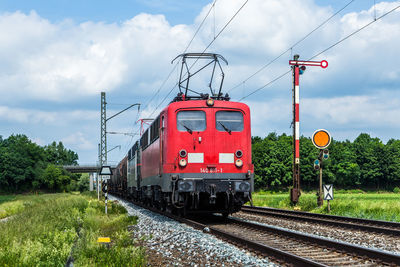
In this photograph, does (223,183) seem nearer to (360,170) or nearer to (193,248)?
(193,248)

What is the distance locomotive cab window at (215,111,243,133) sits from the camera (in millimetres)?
14359

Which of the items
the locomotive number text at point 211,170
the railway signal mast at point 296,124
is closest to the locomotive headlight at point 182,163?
the locomotive number text at point 211,170

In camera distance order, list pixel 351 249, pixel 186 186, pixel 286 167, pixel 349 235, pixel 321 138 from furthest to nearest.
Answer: pixel 286 167, pixel 321 138, pixel 186 186, pixel 349 235, pixel 351 249

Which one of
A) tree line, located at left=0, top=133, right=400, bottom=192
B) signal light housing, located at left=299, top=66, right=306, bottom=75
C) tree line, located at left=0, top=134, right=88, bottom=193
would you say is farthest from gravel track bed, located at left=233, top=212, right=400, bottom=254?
tree line, located at left=0, top=134, right=88, bottom=193

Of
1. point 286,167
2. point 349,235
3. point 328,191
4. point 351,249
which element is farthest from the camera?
point 286,167

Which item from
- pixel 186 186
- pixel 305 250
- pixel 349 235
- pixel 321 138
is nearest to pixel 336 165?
pixel 321 138

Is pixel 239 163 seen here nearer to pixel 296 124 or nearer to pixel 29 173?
pixel 296 124

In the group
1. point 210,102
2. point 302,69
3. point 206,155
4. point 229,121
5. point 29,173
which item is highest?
point 302,69

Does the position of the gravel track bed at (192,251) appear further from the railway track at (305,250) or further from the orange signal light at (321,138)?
the orange signal light at (321,138)

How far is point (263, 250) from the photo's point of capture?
28.1 ft

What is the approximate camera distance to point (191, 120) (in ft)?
47.0

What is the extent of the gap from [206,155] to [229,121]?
1.35 m

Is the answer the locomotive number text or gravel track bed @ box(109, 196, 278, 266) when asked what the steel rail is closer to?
gravel track bed @ box(109, 196, 278, 266)

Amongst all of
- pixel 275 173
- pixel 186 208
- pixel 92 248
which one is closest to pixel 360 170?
pixel 275 173
